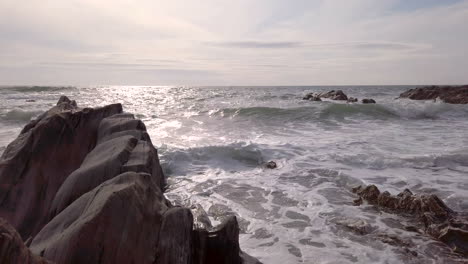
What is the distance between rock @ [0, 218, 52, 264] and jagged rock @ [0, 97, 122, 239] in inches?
104

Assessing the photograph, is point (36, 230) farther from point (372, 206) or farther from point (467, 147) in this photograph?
point (467, 147)

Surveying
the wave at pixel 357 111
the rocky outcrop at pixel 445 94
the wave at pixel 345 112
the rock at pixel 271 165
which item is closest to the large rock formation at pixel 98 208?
the rock at pixel 271 165

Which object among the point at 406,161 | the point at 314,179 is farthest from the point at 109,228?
the point at 406,161

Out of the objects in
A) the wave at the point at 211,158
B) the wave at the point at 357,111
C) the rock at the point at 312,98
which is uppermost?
the rock at the point at 312,98

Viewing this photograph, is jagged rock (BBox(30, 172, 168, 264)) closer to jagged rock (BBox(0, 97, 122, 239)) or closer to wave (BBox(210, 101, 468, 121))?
jagged rock (BBox(0, 97, 122, 239))

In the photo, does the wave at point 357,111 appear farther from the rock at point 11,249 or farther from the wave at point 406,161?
the rock at point 11,249

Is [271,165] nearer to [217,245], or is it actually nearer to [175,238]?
[217,245]

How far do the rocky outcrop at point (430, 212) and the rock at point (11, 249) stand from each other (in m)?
4.93

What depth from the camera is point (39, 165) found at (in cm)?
536

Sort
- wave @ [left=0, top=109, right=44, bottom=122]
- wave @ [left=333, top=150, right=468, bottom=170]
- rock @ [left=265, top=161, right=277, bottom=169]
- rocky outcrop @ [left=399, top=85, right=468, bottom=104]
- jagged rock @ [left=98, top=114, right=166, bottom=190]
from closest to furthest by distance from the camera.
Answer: jagged rock @ [left=98, top=114, right=166, bottom=190]
wave @ [left=333, top=150, right=468, bottom=170]
rock @ [left=265, top=161, right=277, bottom=169]
wave @ [left=0, top=109, right=44, bottom=122]
rocky outcrop @ [left=399, top=85, right=468, bottom=104]

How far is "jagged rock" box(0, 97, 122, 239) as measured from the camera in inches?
192

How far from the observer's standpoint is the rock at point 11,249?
211 centimetres

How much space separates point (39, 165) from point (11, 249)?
3608 millimetres

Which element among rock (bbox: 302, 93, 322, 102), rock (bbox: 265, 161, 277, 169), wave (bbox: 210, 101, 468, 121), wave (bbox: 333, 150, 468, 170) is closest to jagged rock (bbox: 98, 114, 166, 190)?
rock (bbox: 265, 161, 277, 169)
